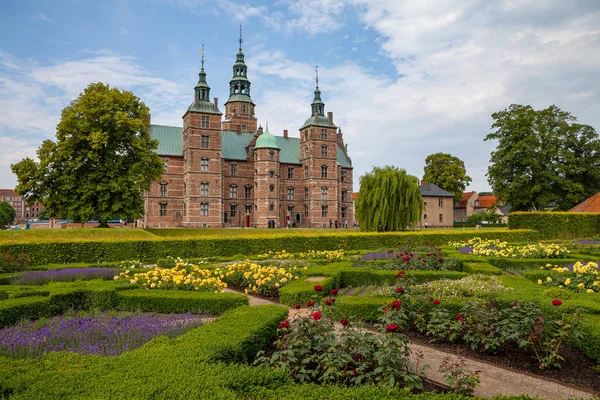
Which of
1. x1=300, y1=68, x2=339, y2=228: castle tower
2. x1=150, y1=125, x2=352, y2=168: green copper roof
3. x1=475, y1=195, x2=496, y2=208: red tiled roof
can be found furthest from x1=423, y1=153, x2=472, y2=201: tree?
x1=475, y1=195, x2=496, y2=208: red tiled roof

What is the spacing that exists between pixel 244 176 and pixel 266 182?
4.17 m

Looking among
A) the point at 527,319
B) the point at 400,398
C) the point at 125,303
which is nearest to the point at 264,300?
the point at 125,303

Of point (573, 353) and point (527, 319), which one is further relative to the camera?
point (573, 353)

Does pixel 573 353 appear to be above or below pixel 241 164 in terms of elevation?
below

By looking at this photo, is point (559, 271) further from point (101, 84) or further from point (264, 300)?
point (101, 84)

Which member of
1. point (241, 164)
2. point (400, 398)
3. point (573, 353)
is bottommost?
point (573, 353)

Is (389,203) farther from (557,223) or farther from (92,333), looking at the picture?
(92,333)

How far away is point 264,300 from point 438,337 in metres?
4.48

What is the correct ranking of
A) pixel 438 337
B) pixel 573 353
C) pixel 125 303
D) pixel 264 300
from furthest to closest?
pixel 264 300 < pixel 125 303 < pixel 438 337 < pixel 573 353

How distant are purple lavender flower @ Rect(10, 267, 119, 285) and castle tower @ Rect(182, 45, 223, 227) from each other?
114 ft

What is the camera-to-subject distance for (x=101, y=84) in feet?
94.0

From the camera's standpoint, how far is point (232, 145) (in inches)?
2142

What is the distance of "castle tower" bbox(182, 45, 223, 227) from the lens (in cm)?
4694

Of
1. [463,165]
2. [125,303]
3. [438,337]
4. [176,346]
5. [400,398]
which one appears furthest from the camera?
[463,165]
